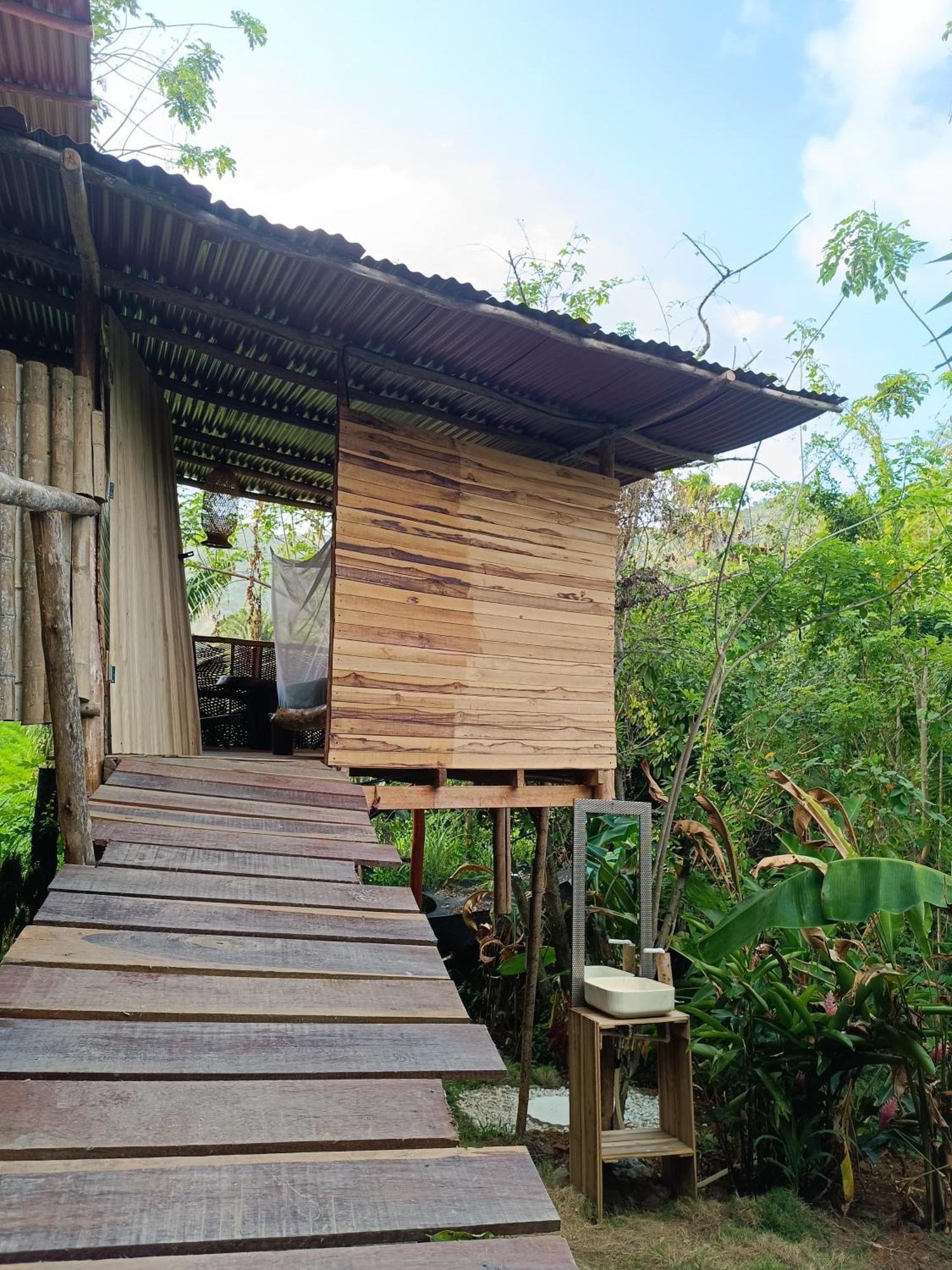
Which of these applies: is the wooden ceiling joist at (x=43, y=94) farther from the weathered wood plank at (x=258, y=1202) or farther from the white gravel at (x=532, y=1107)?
the white gravel at (x=532, y=1107)

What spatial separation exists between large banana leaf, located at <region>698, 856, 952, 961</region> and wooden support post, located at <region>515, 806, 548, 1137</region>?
7.02 feet

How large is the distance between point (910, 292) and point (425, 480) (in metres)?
4.64

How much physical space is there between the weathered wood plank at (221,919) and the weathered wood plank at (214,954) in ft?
0.08

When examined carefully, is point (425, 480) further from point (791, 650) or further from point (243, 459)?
point (791, 650)

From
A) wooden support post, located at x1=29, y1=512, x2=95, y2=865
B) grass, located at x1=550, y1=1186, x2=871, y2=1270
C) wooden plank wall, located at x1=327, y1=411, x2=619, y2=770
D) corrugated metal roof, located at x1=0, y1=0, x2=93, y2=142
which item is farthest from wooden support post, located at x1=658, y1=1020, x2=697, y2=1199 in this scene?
corrugated metal roof, located at x1=0, y1=0, x2=93, y2=142

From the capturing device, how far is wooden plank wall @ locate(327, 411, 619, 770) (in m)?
4.98

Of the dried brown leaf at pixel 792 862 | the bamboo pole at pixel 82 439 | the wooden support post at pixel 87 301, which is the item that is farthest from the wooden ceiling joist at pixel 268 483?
the dried brown leaf at pixel 792 862

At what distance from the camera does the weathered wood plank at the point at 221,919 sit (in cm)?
224

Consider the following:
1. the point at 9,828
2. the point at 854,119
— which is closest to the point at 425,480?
the point at 9,828

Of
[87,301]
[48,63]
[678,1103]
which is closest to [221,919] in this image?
[87,301]

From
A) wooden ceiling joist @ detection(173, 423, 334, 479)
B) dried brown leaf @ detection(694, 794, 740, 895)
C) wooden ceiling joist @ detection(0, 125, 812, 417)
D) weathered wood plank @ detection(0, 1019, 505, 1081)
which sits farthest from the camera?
Result: wooden ceiling joist @ detection(173, 423, 334, 479)

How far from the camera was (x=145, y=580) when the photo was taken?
4.91 meters

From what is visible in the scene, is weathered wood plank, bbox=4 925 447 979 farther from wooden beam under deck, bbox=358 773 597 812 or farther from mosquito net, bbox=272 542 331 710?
mosquito net, bbox=272 542 331 710

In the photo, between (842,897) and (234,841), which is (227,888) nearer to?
(234,841)
